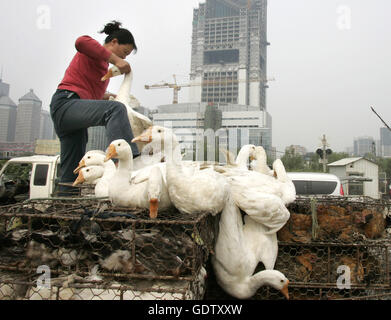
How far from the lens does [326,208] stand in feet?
6.60

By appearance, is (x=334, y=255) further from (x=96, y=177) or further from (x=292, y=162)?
(x=292, y=162)

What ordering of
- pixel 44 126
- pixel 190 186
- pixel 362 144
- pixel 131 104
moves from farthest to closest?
pixel 362 144 < pixel 44 126 < pixel 131 104 < pixel 190 186

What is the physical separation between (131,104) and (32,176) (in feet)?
13.5

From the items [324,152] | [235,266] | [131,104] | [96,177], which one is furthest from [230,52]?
[235,266]

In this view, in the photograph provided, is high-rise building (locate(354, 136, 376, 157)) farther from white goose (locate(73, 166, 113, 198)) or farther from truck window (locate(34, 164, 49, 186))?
white goose (locate(73, 166, 113, 198))

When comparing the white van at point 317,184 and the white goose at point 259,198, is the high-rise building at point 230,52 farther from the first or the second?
the white goose at point 259,198

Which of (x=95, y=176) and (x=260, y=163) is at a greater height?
(x=260, y=163)

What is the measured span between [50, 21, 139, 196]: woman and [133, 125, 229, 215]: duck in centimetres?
55

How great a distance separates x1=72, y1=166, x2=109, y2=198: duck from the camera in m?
2.12

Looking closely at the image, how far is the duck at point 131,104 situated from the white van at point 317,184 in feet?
14.2

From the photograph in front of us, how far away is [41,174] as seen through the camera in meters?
6.02

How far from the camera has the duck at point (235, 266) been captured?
1648 millimetres
